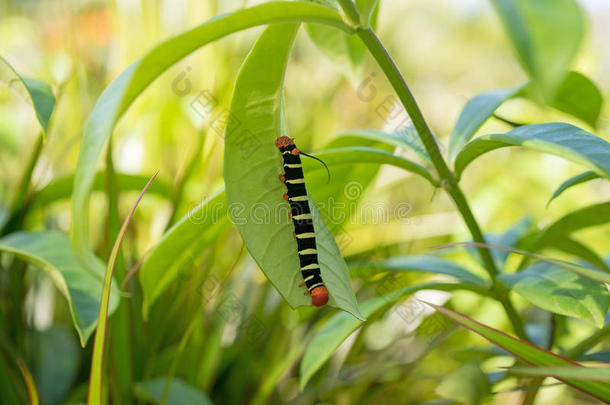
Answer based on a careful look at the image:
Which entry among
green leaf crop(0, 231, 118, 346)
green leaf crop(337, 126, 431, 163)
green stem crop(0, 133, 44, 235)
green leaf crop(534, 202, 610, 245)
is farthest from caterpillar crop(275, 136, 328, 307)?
green stem crop(0, 133, 44, 235)

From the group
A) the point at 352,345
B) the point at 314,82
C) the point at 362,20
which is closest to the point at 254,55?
the point at 362,20

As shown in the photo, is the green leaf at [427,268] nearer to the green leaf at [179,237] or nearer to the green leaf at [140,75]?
the green leaf at [179,237]

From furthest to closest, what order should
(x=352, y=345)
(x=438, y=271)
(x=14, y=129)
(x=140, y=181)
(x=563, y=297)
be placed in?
1. (x=14, y=129)
2. (x=352, y=345)
3. (x=140, y=181)
4. (x=438, y=271)
5. (x=563, y=297)

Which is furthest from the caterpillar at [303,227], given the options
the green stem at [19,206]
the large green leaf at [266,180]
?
the green stem at [19,206]

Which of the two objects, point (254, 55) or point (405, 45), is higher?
point (405, 45)

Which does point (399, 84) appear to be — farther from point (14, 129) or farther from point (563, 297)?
point (14, 129)

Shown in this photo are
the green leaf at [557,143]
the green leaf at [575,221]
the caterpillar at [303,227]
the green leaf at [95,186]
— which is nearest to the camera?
the green leaf at [557,143]
